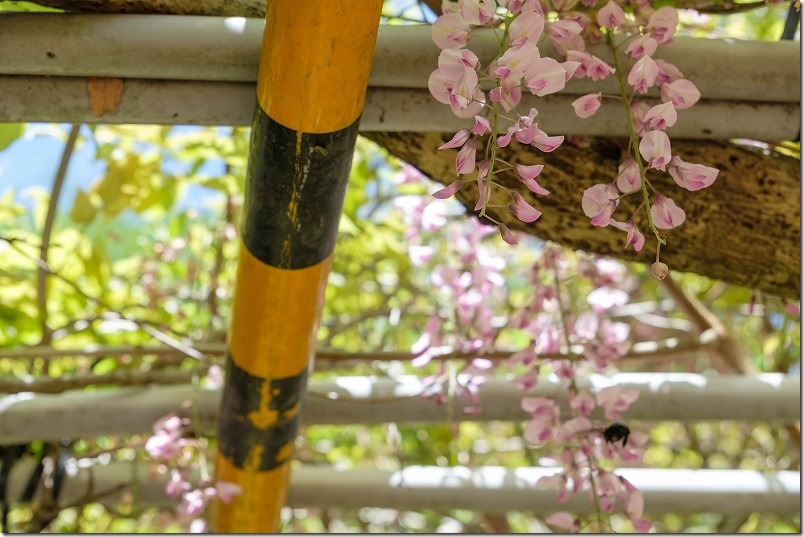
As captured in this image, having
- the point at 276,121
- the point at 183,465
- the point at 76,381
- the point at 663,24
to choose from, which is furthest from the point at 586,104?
the point at 76,381

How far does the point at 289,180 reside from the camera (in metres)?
0.69

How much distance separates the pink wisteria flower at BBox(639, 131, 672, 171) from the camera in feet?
1.92

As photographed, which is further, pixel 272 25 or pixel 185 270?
pixel 185 270

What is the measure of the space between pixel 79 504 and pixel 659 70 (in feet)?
3.46

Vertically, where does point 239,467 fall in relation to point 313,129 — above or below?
below

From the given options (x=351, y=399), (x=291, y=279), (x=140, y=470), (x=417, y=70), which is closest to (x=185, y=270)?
(x=140, y=470)

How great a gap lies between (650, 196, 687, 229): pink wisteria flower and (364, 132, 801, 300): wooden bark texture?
23 centimetres

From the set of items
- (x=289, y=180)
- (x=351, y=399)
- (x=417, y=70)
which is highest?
(x=417, y=70)

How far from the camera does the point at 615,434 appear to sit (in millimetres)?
833

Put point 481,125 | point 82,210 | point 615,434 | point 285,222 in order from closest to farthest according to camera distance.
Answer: point 481,125 < point 285,222 < point 615,434 < point 82,210

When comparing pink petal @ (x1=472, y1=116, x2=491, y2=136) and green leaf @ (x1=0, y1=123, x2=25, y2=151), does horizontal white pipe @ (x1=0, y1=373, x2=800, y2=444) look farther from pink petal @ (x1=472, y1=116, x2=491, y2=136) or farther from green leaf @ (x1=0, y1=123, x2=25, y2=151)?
pink petal @ (x1=472, y1=116, x2=491, y2=136)

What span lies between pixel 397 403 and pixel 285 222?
525 mm

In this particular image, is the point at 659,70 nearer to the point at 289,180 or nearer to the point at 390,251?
the point at 289,180

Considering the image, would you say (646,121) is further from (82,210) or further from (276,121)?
(82,210)
